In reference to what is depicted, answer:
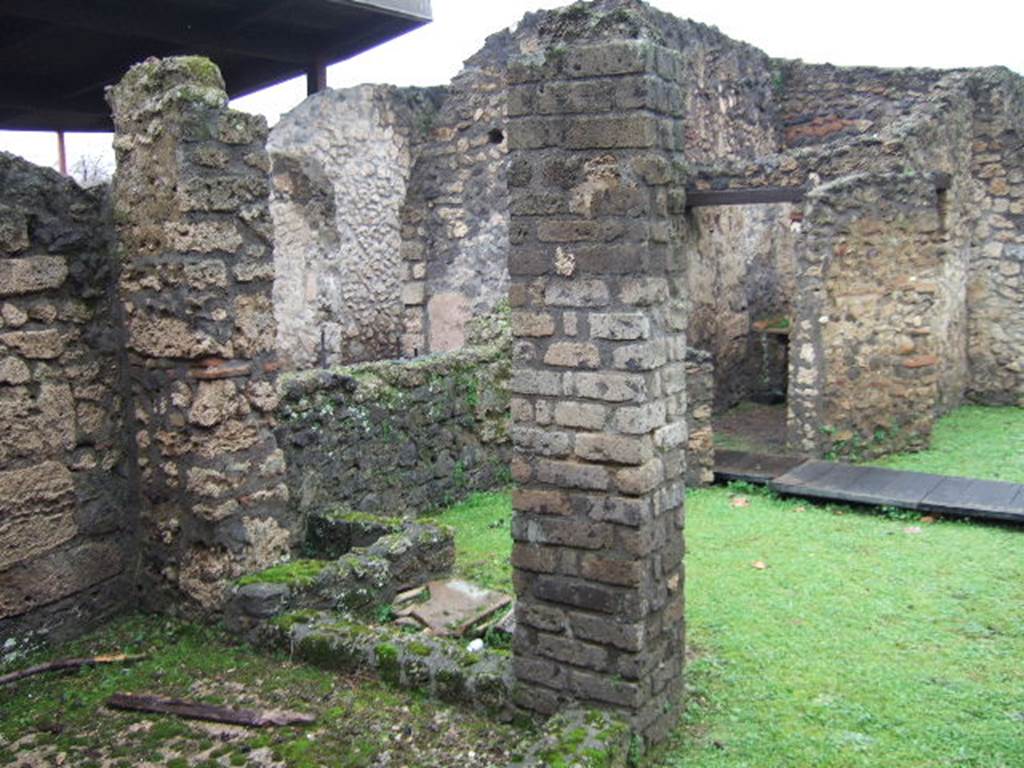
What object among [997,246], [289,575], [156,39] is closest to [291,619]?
[289,575]

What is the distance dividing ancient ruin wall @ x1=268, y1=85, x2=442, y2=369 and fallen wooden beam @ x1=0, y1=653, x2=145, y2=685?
422cm

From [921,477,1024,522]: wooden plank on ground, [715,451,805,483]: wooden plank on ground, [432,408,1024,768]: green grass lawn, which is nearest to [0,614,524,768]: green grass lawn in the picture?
[432,408,1024,768]: green grass lawn

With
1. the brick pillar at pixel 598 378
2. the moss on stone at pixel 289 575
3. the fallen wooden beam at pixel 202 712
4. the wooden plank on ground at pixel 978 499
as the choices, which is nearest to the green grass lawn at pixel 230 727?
the fallen wooden beam at pixel 202 712

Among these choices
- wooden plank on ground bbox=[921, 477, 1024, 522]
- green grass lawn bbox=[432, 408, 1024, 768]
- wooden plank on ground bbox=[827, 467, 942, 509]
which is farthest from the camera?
wooden plank on ground bbox=[827, 467, 942, 509]

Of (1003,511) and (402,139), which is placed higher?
(402,139)

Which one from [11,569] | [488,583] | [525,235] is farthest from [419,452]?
[525,235]

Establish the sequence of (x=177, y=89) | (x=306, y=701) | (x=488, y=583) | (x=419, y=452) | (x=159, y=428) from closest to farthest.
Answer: (x=306, y=701) < (x=177, y=89) < (x=159, y=428) < (x=488, y=583) < (x=419, y=452)

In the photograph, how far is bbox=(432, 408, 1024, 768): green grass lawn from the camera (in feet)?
13.3

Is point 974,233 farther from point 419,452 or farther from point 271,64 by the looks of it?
point 271,64

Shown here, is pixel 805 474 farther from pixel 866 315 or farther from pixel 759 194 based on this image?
pixel 759 194

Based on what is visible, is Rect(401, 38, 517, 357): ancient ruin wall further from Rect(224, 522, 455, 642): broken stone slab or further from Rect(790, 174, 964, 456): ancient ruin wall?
Rect(224, 522, 455, 642): broken stone slab

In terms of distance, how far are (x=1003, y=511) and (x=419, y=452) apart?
14.5 feet

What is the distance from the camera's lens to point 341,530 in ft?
20.4

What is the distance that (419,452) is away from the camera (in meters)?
7.55
